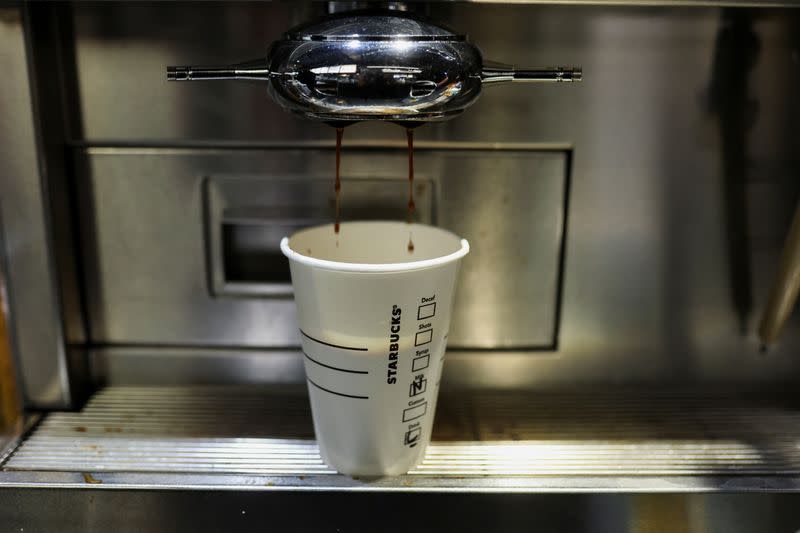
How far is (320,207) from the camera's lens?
0.67 metres

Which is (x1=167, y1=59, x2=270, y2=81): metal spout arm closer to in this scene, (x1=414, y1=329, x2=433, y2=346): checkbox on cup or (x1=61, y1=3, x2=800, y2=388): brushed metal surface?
(x1=61, y1=3, x2=800, y2=388): brushed metal surface

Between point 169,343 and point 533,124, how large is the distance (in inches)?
16.7

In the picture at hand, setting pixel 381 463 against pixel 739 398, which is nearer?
pixel 381 463

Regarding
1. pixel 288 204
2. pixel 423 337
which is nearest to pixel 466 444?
pixel 423 337

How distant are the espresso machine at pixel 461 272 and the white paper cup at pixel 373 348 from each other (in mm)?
Answer: 29

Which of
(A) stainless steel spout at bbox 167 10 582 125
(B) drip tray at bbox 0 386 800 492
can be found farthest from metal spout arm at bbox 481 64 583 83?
(B) drip tray at bbox 0 386 800 492

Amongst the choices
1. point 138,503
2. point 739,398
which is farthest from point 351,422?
point 739,398

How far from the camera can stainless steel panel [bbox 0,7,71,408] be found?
0.59 metres

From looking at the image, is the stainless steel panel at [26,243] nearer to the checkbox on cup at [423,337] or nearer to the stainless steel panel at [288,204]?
the stainless steel panel at [288,204]

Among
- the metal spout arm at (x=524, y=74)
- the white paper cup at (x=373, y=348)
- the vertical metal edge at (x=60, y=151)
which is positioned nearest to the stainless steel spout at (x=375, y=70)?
the metal spout arm at (x=524, y=74)

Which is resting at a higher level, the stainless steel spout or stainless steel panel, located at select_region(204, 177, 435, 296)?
the stainless steel spout

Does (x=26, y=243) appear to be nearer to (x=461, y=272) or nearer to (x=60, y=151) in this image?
(x=60, y=151)

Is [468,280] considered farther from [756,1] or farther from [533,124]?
[756,1]

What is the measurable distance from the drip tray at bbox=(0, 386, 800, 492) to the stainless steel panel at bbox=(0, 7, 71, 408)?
0.14 ft
